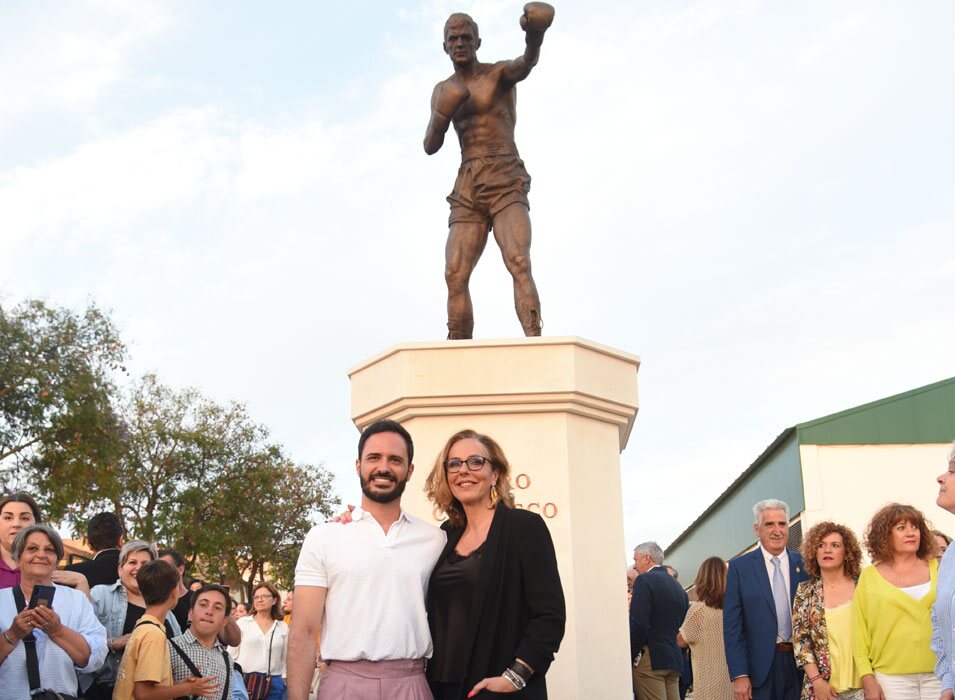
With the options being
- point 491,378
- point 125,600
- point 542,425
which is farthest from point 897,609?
point 125,600

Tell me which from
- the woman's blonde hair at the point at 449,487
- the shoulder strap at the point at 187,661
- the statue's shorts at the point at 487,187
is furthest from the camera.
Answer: the statue's shorts at the point at 487,187

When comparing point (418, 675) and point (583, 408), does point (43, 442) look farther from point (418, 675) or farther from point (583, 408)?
point (418, 675)

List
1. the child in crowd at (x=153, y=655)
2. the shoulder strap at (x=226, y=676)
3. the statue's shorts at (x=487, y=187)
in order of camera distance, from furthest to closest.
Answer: the statue's shorts at (x=487, y=187), the shoulder strap at (x=226, y=676), the child in crowd at (x=153, y=655)

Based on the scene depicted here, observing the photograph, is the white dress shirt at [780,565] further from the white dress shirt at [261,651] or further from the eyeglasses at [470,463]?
the white dress shirt at [261,651]

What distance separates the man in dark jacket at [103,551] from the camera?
6.73 meters

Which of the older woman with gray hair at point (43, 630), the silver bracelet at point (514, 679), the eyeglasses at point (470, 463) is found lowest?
the silver bracelet at point (514, 679)

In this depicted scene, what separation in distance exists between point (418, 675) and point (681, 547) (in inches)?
1901

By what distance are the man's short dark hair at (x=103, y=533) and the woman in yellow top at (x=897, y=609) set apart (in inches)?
172

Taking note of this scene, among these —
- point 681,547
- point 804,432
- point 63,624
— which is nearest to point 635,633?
point 63,624

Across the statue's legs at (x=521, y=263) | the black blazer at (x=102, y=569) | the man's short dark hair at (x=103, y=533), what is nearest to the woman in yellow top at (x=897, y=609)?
the statue's legs at (x=521, y=263)

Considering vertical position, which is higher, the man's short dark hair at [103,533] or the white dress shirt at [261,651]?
the man's short dark hair at [103,533]

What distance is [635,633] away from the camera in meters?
8.36

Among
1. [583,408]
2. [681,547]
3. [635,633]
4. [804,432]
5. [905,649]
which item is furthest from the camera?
[681,547]

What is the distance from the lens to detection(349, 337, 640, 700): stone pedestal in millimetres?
6402
